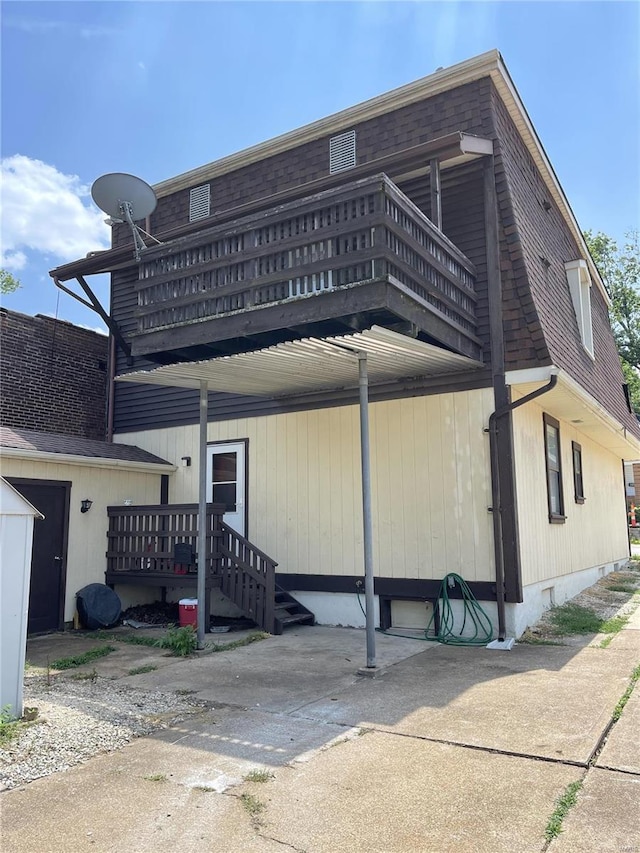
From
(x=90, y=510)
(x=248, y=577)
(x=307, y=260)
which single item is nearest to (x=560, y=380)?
(x=307, y=260)

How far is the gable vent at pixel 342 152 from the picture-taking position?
30.4ft

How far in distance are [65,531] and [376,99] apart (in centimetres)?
747

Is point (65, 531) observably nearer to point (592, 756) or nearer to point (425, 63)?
point (592, 756)

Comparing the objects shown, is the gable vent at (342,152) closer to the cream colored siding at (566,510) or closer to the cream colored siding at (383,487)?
the cream colored siding at (383,487)

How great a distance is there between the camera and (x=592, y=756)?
3701mm

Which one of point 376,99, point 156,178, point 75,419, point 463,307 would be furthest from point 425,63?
point 75,419

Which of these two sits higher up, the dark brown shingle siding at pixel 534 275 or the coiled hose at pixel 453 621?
the dark brown shingle siding at pixel 534 275

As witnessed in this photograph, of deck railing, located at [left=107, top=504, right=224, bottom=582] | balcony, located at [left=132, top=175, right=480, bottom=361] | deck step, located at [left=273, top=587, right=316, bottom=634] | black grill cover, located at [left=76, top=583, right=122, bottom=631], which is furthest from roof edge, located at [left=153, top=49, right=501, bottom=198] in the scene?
black grill cover, located at [left=76, top=583, right=122, bottom=631]

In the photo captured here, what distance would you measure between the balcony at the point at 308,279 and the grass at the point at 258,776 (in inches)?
142

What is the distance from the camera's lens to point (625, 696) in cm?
489

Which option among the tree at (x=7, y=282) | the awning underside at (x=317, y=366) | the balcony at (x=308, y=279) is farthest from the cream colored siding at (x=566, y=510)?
the tree at (x=7, y=282)

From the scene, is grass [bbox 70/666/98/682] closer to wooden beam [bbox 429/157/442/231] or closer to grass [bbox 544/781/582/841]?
grass [bbox 544/781/582/841]

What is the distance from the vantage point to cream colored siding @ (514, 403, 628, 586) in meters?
7.80

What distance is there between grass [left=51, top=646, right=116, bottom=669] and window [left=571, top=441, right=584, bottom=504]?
25.7ft
